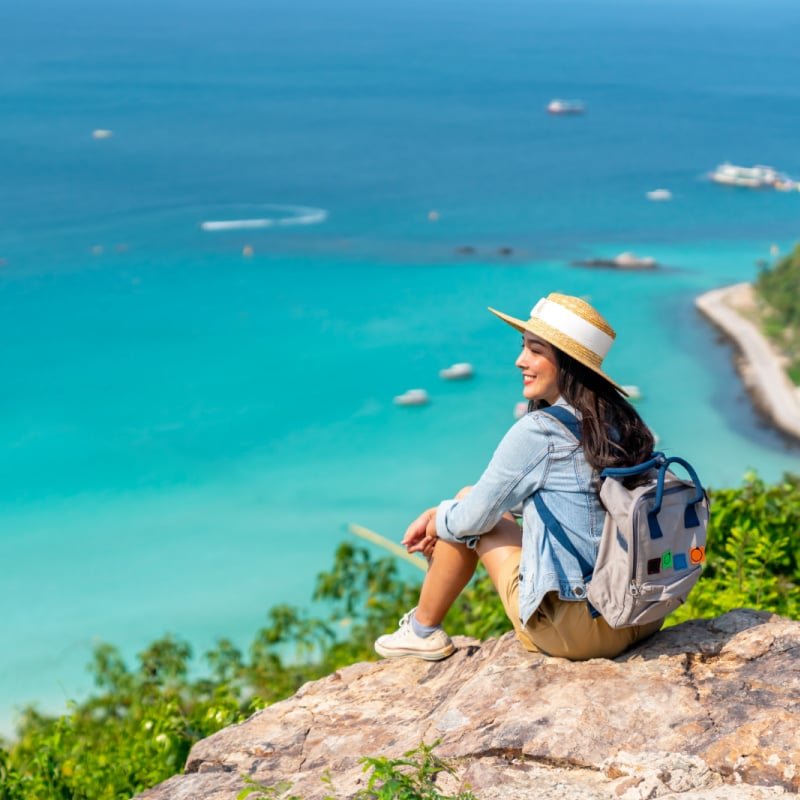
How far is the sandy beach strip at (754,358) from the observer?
2809 centimetres

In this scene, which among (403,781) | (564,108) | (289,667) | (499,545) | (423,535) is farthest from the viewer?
(564,108)

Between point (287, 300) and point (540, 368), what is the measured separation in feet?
113

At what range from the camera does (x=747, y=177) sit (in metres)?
53.2

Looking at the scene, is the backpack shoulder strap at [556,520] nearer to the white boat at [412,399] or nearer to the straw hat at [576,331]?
the straw hat at [576,331]

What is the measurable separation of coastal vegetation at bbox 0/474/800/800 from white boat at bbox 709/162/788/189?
49.6 m

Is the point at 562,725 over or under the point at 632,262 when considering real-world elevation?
over

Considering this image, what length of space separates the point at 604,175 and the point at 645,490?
53.2 m

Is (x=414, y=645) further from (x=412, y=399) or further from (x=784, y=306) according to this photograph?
(x=784, y=306)

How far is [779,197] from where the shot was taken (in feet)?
169

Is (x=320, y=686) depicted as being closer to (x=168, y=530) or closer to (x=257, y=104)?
(x=168, y=530)

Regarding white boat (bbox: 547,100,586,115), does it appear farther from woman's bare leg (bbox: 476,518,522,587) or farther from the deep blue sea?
woman's bare leg (bbox: 476,518,522,587)

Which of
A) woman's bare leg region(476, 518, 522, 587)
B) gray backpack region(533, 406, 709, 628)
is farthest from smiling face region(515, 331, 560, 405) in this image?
woman's bare leg region(476, 518, 522, 587)

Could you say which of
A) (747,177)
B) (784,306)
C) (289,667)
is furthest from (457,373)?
(747,177)

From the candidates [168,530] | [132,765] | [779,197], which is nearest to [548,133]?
[779,197]
